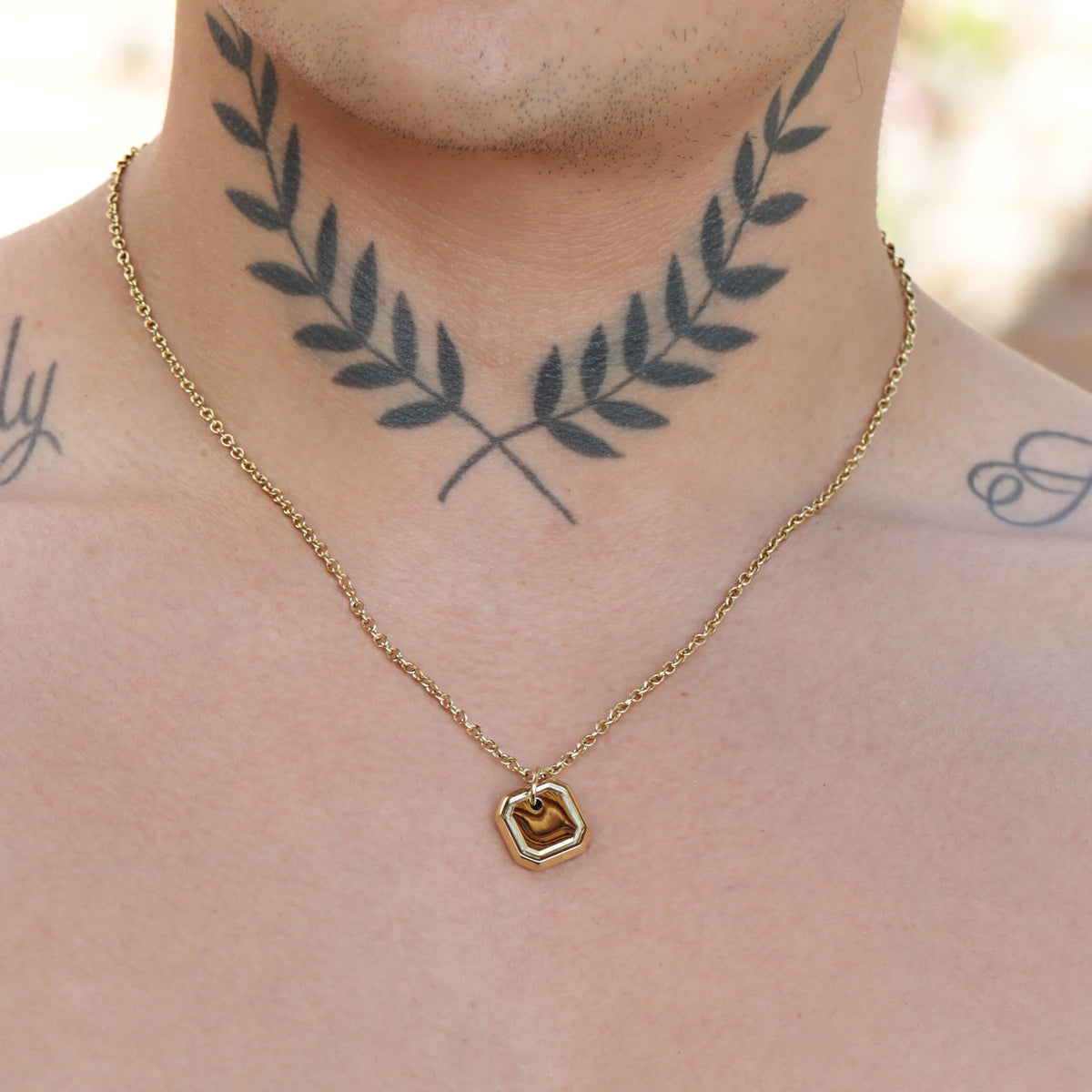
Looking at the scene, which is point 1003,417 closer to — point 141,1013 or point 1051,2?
point 141,1013

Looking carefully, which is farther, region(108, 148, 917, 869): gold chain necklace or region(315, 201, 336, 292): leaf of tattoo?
region(315, 201, 336, 292): leaf of tattoo

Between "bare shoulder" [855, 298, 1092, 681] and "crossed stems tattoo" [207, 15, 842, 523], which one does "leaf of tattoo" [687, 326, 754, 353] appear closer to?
"crossed stems tattoo" [207, 15, 842, 523]

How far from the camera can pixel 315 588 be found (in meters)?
2.02

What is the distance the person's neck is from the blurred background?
4.34 metres

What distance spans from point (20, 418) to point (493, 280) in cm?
72

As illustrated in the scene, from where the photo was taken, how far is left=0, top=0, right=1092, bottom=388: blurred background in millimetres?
6219

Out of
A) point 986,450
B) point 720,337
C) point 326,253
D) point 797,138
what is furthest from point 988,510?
point 326,253

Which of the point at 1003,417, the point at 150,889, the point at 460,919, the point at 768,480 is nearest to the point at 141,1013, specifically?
the point at 150,889

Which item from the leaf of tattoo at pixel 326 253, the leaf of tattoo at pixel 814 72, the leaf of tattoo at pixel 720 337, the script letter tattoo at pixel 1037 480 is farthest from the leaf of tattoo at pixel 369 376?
the script letter tattoo at pixel 1037 480

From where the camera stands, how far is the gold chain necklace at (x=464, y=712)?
1.83m

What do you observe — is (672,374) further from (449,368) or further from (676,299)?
(449,368)

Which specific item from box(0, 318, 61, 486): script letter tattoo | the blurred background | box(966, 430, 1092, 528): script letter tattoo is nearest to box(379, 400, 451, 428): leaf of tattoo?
box(0, 318, 61, 486): script letter tattoo

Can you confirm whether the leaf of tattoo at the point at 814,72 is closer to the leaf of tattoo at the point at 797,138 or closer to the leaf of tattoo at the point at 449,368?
the leaf of tattoo at the point at 797,138

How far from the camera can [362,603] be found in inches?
79.4
